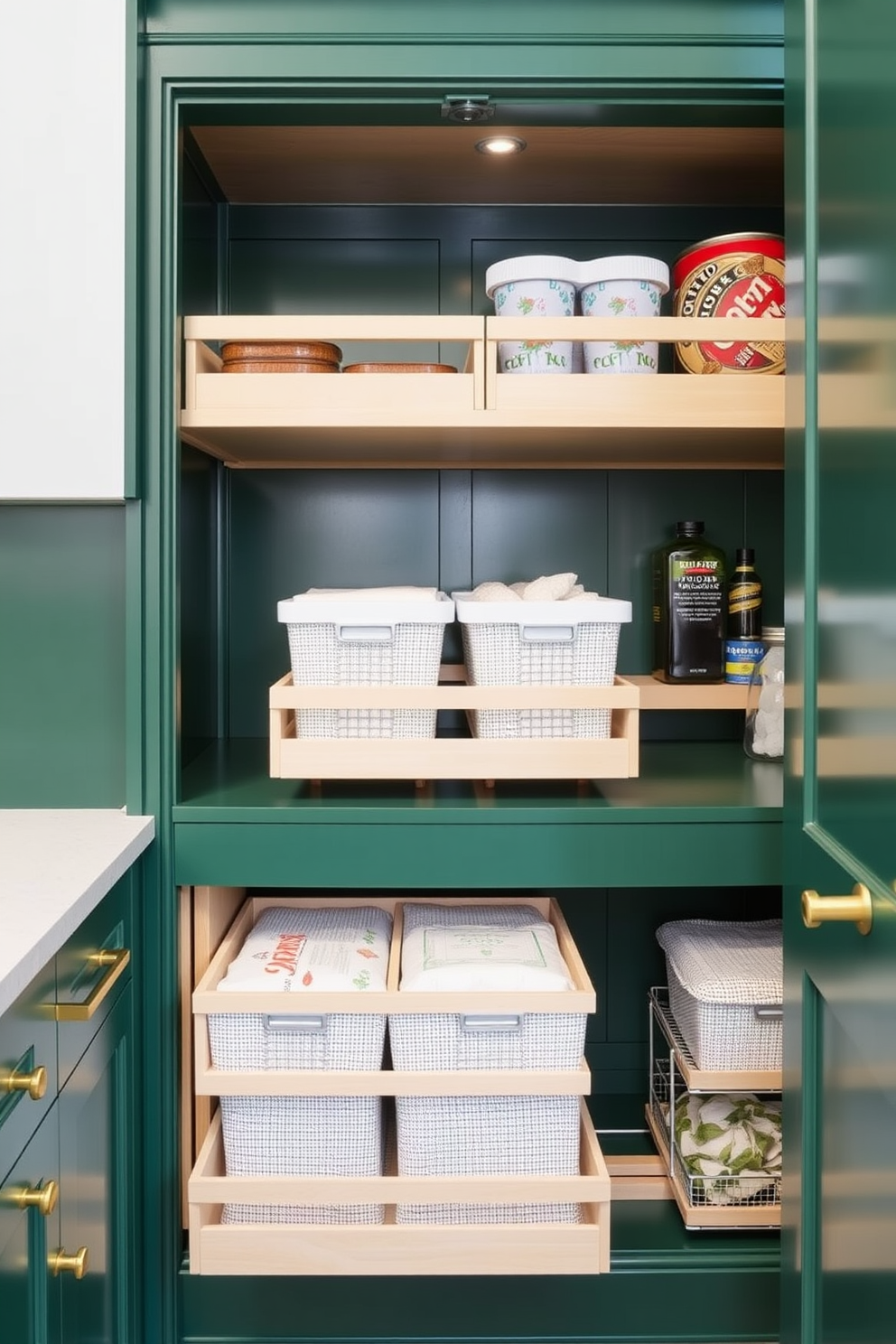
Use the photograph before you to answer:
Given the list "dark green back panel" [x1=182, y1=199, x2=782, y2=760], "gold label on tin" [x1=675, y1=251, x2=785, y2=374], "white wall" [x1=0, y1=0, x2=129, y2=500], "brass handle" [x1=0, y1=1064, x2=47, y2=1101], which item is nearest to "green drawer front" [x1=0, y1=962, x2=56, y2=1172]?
"brass handle" [x1=0, y1=1064, x2=47, y2=1101]

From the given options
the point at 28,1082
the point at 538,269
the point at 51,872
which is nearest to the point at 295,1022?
the point at 51,872

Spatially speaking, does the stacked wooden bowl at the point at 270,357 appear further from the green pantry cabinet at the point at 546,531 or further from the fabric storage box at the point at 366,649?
the fabric storage box at the point at 366,649

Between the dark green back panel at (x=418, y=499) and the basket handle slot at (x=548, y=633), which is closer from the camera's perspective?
the basket handle slot at (x=548, y=633)

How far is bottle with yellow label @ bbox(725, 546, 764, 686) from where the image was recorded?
2016 millimetres

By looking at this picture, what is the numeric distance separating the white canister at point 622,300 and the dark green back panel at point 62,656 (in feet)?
2.41

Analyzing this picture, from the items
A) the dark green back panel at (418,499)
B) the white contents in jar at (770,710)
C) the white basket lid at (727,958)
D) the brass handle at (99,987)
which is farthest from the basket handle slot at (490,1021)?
the dark green back panel at (418,499)

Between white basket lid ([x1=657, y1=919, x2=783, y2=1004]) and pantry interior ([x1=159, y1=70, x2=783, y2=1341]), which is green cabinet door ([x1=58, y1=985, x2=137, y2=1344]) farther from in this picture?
white basket lid ([x1=657, y1=919, x2=783, y2=1004])

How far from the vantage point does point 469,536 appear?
6.97 feet

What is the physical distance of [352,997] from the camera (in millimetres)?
1476

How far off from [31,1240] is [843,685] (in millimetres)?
923

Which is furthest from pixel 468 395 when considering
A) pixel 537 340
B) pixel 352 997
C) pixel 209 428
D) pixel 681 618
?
pixel 352 997

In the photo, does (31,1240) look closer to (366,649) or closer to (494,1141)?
(494,1141)

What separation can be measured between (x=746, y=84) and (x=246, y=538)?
1.10 metres

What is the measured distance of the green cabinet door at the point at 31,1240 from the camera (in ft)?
3.35
